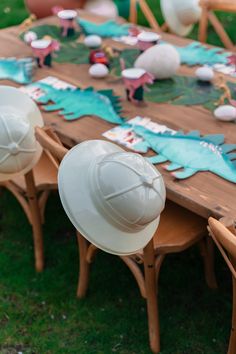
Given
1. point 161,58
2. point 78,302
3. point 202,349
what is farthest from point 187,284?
point 161,58

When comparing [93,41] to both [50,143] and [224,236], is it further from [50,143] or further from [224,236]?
[224,236]

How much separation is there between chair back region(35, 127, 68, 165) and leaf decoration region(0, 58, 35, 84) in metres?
0.70

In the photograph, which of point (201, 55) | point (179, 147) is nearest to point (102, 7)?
point (201, 55)

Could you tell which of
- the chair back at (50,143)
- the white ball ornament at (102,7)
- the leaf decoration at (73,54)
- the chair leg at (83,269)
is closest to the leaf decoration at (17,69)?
the leaf decoration at (73,54)

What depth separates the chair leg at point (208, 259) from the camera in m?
2.13

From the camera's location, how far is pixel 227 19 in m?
4.72

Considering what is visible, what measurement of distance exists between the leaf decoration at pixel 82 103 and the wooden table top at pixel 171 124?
4 cm

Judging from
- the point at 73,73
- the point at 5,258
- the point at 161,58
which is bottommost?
the point at 5,258

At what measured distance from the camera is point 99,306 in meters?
2.20

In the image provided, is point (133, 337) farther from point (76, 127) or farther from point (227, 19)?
point (227, 19)

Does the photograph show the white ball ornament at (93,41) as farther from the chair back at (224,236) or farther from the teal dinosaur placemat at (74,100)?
the chair back at (224,236)

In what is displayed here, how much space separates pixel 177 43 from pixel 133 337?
1.53 metres

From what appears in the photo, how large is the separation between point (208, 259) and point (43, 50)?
122 centimetres

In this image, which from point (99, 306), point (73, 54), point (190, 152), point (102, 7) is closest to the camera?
point (190, 152)
